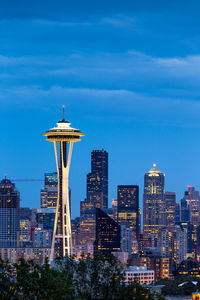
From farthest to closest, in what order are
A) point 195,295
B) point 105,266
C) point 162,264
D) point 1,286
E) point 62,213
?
1. point 162,264
2. point 62,213
3. point 195,295
4. point 105,266
5. point 1,286

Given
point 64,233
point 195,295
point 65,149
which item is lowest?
point 195,295

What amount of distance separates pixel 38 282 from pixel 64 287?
4.12ft

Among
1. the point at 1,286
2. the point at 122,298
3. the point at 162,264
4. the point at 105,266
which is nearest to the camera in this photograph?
the point at 1,286

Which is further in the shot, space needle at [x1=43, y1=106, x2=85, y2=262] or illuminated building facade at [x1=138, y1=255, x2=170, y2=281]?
illuminated building facade at [x1=138, y1=255, x2=170, y2=281]

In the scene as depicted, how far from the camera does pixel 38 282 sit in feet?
116

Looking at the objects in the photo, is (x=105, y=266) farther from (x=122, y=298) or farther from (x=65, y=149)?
(x=65, y=149)

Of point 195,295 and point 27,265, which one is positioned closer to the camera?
point 27,265

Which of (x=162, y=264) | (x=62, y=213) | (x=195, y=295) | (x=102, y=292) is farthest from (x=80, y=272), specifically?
(x=162, y=264)

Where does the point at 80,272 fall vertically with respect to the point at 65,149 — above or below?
below

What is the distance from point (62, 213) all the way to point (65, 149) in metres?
11.5

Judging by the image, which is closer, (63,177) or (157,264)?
(63,177)

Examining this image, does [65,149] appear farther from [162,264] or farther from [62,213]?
[162,264]

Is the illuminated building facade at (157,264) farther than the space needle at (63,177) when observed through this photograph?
Yes

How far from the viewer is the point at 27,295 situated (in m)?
34.8
